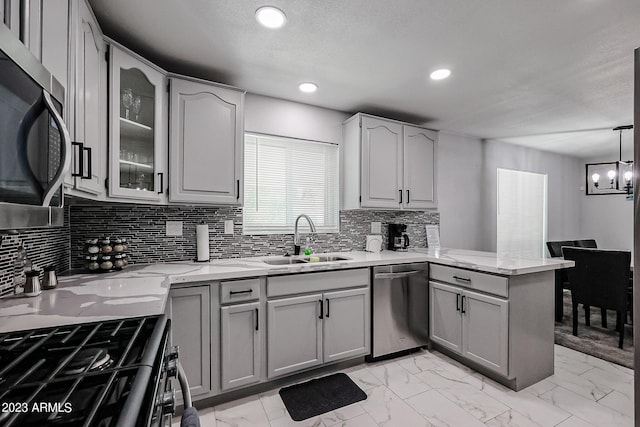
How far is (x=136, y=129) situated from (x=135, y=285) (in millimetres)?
1004

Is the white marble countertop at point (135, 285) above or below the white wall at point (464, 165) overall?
below

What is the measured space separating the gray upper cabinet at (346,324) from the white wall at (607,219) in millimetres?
5654

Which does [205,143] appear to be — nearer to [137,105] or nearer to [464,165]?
[137,105]

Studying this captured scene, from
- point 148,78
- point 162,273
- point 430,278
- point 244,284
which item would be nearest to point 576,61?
point 430,278

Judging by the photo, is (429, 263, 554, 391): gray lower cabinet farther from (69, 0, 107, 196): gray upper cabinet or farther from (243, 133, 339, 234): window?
(69, 0, 107, 196): gray upper cabinet

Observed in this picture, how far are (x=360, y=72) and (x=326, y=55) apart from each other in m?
0.36

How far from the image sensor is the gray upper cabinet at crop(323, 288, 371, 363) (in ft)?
7.38

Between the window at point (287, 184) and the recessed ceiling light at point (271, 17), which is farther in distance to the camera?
the window at point (287, 184)

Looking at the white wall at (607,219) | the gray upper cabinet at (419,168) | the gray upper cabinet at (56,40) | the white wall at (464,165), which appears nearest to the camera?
the gray upper cabinet at (56,40)

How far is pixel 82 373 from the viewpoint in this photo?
0.64 meters

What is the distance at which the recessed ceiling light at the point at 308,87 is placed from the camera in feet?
8.01

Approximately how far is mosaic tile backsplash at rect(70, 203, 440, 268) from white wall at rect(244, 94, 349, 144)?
2.64ft

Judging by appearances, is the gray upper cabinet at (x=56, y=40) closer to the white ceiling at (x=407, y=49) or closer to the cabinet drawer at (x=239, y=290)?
the white ceiling at (x=407, y=49)

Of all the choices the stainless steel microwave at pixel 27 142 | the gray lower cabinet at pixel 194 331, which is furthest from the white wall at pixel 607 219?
the stainless steel microwave at pixel 27 142
